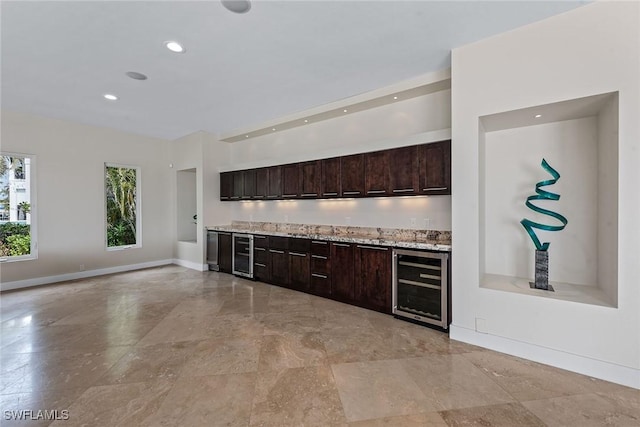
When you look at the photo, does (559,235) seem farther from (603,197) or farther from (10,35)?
(10,35)

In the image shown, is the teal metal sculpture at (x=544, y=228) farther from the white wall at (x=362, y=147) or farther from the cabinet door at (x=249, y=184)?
the cabinet door at (x=249, y=184)

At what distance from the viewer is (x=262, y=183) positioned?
5.91 meters

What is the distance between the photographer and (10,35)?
9.30 ft

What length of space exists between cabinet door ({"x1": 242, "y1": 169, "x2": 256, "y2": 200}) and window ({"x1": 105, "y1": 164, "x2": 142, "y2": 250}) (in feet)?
9.02

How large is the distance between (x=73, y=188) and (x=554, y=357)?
8.10 metres

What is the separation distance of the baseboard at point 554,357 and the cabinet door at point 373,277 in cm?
93

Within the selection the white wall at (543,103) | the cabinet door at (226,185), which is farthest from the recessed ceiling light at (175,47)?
the cabinet door at (226,185)

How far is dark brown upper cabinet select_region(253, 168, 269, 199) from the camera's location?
5820 millimetres

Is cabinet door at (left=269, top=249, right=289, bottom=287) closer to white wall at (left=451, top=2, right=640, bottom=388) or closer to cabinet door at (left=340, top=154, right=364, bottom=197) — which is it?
cabinet door at (left=340, top=154, right=364, bottom=197)

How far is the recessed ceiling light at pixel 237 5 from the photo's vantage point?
2.35m

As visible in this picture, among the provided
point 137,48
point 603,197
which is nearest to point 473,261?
point 603,197

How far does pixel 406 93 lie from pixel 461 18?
1419mm

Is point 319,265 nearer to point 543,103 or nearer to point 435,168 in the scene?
point 435,168

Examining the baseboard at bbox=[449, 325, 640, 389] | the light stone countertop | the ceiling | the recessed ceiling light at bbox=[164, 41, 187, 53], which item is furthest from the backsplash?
the recessed ceiling light at bbox=[164, 41, 187, 53]
